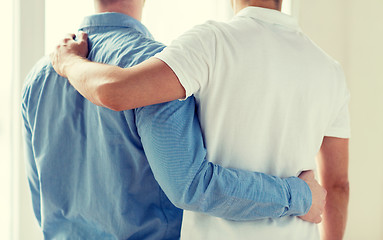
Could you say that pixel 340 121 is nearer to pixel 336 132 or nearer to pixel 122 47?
pixel 336 132

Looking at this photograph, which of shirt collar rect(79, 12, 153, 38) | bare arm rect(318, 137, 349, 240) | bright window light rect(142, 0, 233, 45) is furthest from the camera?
bright window light rect(142, 0, 233, 45)

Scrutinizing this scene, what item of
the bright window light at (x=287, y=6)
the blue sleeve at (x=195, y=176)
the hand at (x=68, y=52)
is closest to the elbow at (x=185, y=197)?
the blue sleeve at (x=195, y=176)

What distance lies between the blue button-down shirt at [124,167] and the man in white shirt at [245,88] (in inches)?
1.7

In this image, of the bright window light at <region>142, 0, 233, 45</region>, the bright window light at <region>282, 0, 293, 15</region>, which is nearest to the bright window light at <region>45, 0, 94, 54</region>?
the bright window light at <region>142, 0, 233, 45</region>

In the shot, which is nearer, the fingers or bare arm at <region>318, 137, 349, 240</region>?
the fingers

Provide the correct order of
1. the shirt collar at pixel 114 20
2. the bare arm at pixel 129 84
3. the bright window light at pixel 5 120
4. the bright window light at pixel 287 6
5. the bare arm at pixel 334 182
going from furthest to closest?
the bright window light at pixel 287 6, the bright window light at pixel 5 120, the bare arm at pixel 334 182, the shirt collar at pixel 114 20, the bare arm at pixel 129 84

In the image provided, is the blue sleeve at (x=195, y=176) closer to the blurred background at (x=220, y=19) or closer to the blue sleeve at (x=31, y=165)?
the blue sleeve at (x=31, y=165)

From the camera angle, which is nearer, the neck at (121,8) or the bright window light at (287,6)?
the neck at (121,8)

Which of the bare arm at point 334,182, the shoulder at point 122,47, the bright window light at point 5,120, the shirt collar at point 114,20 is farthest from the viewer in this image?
the bright window light at point 5,120

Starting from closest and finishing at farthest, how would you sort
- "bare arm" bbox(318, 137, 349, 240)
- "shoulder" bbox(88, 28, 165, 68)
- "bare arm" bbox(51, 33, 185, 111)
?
"bare arm" bbox(51, 33, 185, 111)
"shoulder" bbox(88, 28, 165, 68)
"bare arm" bbox(318, 137, 349, 240)

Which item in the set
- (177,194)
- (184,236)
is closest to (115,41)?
(177,194)

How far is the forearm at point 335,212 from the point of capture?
3.97 ft

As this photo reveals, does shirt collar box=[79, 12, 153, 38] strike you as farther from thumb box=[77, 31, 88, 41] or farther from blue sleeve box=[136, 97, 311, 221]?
blue sleeve box=[136, 97, 311, 221]

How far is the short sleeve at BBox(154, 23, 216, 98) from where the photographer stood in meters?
0.84
